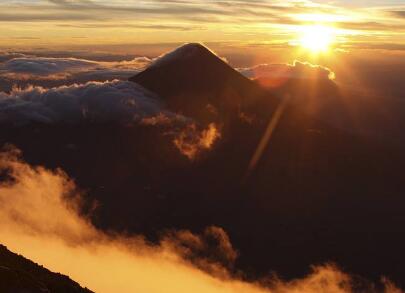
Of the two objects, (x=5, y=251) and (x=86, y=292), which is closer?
(x=86, y=292)

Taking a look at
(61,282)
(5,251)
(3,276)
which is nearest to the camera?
(3,276)

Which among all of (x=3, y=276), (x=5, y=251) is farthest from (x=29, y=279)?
(x=5, y=251)

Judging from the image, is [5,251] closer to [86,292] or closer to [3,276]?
[86,292]

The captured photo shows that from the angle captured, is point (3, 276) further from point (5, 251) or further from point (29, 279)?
point (5, 251)

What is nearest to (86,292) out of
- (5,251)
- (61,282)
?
(61,282)

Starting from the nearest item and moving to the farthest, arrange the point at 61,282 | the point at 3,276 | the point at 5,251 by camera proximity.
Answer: the point at 3,276, the point at 61,282, the point at 5,251

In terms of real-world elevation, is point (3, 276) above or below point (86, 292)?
below
